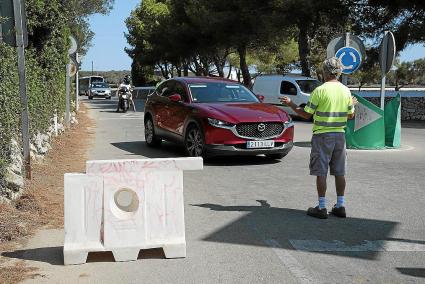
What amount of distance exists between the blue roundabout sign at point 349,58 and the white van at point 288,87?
11.6m

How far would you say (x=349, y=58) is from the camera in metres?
12.4

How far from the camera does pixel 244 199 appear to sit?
757cm

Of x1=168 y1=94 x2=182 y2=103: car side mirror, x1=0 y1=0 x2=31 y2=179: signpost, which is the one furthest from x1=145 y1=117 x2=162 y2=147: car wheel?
x1=0 y1=0 x2=31 y2=179: signpost

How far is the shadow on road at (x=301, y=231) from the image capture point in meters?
5.53

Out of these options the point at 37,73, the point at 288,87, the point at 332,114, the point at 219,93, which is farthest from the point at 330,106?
the point at 288,87

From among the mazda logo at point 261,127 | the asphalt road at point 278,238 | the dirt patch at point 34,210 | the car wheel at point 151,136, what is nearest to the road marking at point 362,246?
the asphalt road at point 278,238

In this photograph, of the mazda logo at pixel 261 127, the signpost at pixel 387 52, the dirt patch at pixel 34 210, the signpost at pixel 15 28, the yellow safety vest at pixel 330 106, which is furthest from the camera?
the signpost at pixel 387 52

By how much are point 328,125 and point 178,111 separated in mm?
5659

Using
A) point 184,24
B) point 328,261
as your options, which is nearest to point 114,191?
point 328,261

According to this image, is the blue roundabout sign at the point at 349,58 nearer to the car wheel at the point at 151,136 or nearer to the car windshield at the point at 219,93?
the car windshield at the point at 219,93

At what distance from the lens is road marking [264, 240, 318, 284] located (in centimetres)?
454

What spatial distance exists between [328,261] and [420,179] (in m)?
4.84

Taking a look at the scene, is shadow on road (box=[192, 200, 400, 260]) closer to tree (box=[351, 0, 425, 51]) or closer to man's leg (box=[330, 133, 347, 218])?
man's leg (box=[330, 133, 347, 218])

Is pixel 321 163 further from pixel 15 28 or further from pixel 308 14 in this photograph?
pixel 308 14
